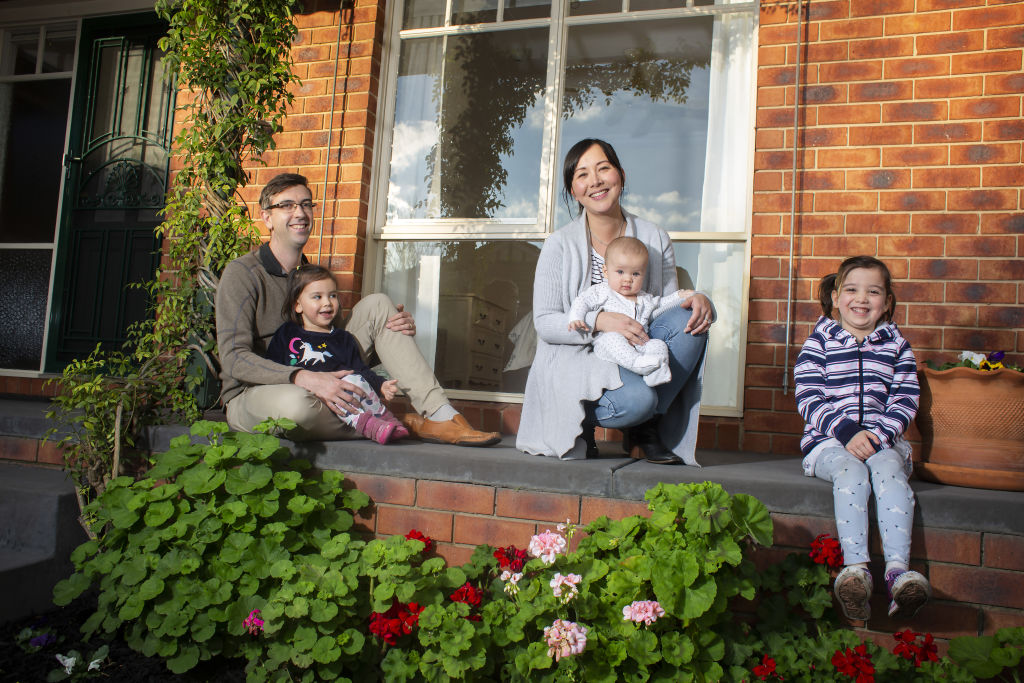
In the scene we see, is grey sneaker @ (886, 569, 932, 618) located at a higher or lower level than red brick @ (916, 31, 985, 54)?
lower

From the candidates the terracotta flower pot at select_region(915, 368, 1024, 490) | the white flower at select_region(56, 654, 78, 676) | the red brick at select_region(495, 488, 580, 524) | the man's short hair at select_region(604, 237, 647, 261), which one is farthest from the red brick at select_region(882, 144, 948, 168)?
the white flower at select_region(56, 654, 78, 676)

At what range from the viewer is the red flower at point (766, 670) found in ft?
5.84

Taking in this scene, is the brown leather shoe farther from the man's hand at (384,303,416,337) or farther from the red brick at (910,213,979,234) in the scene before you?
the red brick at (910,213,979,234)

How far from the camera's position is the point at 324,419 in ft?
8.15

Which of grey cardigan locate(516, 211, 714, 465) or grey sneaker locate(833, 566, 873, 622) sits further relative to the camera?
grey cardigan locate(516, 211, 714, 465)

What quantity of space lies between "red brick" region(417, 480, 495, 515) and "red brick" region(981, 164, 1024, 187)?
2.50 meters

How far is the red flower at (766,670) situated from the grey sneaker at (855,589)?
27 cm

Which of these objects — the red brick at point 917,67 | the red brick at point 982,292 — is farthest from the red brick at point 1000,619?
the red brick at point 917,67

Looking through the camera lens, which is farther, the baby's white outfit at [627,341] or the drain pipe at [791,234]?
the drain pipe at [791,234]

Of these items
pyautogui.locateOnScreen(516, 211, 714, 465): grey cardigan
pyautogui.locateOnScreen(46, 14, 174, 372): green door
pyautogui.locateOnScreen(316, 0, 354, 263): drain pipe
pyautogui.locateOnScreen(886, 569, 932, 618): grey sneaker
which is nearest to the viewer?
pyautogui.locateOnScreen(886, 569, 932, 618): grey sneaker

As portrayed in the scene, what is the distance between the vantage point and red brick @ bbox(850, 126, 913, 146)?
311cm

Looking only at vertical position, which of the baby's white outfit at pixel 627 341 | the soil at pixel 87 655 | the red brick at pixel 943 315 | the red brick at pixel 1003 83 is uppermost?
the red brick at pixel 1003 83

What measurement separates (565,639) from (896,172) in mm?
2550

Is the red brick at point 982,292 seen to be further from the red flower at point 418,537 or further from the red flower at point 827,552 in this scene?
the red flower at point 418,537
